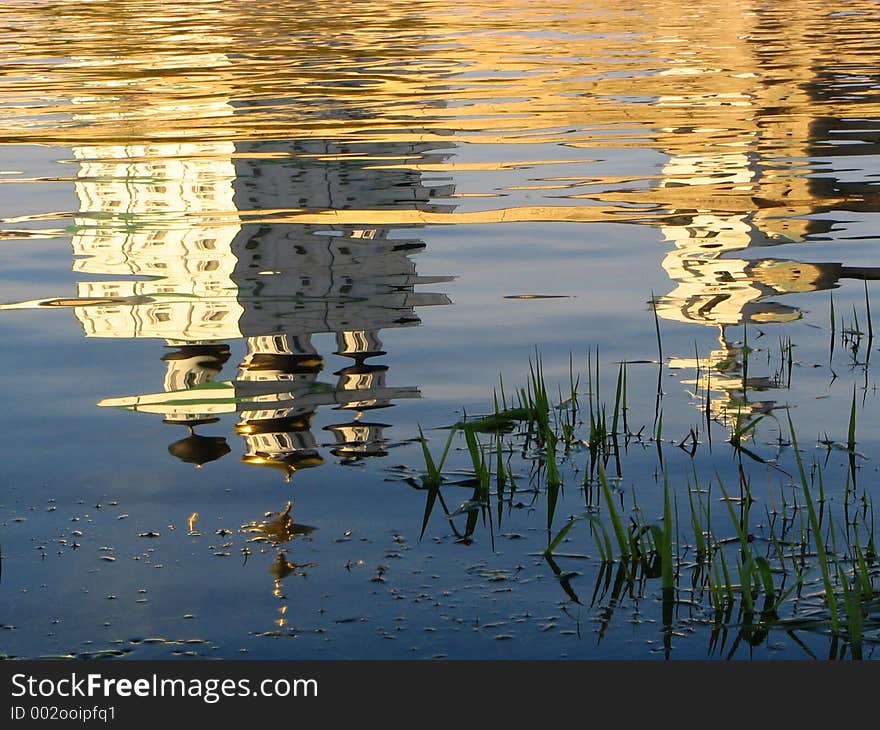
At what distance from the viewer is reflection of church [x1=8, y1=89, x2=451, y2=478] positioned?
319 inches

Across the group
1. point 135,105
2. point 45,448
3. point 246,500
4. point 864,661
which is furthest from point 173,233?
point 135,105

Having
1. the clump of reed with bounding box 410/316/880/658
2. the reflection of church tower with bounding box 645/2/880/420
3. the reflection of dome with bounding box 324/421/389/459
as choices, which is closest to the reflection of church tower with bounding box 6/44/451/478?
the reflection of dome with bounding box 324/421/389/459

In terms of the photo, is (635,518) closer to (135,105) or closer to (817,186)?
(817,186)

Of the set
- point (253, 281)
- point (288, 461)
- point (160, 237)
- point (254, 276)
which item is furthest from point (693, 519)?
point (160, 237)

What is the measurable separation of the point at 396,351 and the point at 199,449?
2.22 meters

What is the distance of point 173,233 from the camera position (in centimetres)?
1339

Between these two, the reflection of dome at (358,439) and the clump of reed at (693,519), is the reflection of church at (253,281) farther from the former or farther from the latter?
the clump of reed at (693,519)

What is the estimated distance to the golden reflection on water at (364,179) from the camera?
31.7ft

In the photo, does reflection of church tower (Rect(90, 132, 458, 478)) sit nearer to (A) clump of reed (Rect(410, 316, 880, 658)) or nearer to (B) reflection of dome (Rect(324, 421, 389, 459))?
(B) reflection of dome (Rect(324, 421, 389, 459))

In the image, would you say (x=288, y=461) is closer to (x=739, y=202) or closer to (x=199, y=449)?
(x=199, y=449)

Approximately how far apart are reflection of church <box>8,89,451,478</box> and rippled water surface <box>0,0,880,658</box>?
0.04 metres

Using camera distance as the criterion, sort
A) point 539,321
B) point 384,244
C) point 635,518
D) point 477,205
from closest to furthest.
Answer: point 635,518
point 539,321
point 384,244
point 477,205

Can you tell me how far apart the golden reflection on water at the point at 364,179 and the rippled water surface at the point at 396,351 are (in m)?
0.06

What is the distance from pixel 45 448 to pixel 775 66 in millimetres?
25372
